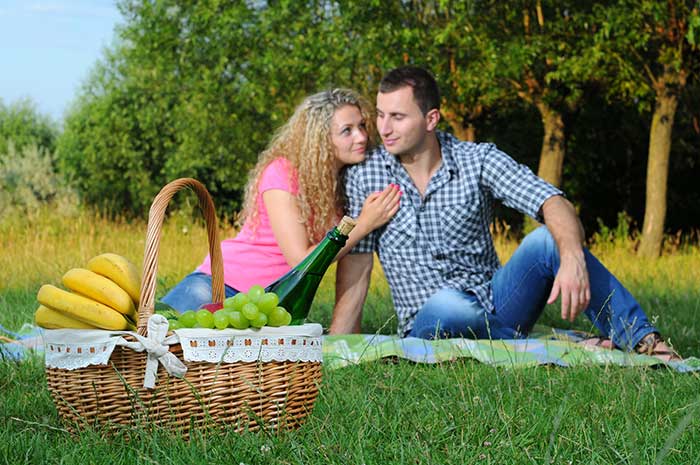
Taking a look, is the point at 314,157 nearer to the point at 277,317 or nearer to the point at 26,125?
the point at 277,317

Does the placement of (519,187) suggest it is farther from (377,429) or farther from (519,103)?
(519,103)

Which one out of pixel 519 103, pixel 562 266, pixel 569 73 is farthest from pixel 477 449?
pixel 519 103

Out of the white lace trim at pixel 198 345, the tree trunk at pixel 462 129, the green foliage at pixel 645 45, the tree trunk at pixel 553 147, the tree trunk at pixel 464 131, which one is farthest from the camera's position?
the tree trunk at pixel 464 131

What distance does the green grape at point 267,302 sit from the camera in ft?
7.63

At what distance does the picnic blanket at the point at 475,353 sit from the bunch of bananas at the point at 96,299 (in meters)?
1.25

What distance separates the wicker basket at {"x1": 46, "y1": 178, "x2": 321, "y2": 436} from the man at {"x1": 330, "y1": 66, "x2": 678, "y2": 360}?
1795mm

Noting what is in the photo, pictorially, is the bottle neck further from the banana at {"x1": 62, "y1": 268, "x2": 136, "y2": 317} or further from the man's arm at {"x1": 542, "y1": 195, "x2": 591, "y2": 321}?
the man's arm at {"x1": 542, "y1": 195, "x2": 591, "y2": 321}

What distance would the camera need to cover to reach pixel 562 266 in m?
3.65

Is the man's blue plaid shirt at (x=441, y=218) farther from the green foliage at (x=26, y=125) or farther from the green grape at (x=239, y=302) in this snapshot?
the green foliage at (x=26, y=125)

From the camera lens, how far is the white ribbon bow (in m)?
2.24

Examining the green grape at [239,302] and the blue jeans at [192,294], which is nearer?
the green grape at [239,302]

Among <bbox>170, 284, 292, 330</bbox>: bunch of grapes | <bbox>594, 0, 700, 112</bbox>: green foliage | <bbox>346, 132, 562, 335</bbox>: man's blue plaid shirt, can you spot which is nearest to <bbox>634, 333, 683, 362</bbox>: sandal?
<bbox>346, 132, 562, 335</bbox>: man's blue plaid shirt

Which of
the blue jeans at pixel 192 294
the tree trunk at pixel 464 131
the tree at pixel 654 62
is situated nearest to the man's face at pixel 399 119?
the blue jeans at pixel 192 294

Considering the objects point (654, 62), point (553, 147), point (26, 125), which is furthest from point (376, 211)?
point (26, 125)
